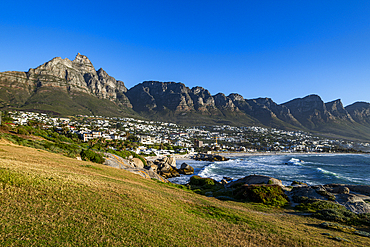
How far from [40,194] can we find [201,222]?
7.37 metres

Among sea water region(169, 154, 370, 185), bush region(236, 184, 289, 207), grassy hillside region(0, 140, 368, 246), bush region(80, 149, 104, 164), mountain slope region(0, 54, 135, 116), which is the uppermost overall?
mountain slope region(0, 54, 135, 116)

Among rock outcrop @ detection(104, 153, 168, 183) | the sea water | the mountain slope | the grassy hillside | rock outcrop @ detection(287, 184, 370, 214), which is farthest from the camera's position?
the mountain slope

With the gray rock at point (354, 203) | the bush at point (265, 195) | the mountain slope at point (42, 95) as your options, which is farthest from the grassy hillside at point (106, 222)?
the mountain slope at point (42, 95)

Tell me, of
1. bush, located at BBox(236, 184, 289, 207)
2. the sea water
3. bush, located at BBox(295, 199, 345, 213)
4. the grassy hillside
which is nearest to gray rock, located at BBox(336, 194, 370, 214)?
bush, located at BBox(295, 199, 345, 213)

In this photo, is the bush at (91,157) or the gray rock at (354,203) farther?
the bush at (91,157)

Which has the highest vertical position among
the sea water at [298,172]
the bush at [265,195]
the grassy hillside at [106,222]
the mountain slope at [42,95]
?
the mountain slope at [42,95]

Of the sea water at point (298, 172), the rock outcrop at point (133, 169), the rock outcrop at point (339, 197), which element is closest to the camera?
the rock outcrop at point (339, 197)

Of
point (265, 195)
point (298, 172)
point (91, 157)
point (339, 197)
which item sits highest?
point (91, 157)

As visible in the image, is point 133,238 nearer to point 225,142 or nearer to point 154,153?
point 154,153

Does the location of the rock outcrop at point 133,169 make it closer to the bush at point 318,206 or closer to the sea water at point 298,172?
the sea water at point 298,172

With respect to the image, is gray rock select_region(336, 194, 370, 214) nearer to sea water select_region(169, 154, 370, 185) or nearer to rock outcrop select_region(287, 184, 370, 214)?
rock outcrop select_region(287, 184, 370, 214)

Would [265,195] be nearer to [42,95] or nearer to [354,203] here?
[354,203]

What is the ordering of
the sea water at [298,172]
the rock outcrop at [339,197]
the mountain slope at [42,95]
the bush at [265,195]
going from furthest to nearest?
the mountain slope at [42,95], the sea water at [298,172], the bush at [265,195], the rock outcrop at [339,197]

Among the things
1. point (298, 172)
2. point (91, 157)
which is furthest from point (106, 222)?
point (298, 172)
